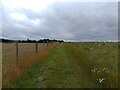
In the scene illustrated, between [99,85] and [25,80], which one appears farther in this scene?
[25,80]

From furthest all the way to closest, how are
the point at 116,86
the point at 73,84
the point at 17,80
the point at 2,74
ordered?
the point at 2,74, the point at 17,80, the point at 73,84, the point at 116,86

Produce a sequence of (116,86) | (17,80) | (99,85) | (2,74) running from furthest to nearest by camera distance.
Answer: (2,74) → (17,80) → (99,85) → (116,86)

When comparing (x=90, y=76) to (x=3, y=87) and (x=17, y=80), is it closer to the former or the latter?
(x=17, y=80)

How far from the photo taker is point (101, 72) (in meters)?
12.4

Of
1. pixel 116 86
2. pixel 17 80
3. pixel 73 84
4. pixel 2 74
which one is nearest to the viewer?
pixel 116 86

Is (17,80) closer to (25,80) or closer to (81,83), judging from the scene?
(25,80)

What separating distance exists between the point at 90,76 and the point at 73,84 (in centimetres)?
156

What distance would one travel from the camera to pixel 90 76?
1236cm

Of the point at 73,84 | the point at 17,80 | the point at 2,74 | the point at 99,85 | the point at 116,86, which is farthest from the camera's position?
the point at 2,74

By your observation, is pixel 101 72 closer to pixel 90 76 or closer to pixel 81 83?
pixel 90 76

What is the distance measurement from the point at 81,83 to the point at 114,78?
1.34 metres

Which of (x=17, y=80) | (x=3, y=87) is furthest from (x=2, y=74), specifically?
(x=3, y=87)

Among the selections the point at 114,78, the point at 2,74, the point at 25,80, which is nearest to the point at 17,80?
the point at 25,80

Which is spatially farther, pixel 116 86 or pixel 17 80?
pixel 17 80
